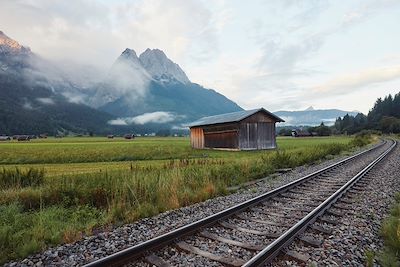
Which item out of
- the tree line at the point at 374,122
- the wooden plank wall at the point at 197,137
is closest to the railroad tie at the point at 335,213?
the wooden plank wall at the point at 197,137

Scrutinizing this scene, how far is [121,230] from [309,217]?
154 inches

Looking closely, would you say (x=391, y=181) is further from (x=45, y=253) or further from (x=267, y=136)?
(x=267, y=136)

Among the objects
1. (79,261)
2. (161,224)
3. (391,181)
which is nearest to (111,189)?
(161,224)

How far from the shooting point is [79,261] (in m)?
4.88

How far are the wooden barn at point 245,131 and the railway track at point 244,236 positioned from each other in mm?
25579

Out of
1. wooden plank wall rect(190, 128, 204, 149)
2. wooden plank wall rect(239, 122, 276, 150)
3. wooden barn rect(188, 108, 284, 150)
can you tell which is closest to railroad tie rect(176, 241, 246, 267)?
wooden barn rect(188, 108, 284, 150)

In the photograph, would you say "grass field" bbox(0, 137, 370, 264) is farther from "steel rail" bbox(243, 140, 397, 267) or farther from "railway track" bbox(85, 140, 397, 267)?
"steel rail" bbox(243, 140, 397, 267)

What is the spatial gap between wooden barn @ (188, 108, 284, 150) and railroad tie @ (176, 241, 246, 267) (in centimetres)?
2908

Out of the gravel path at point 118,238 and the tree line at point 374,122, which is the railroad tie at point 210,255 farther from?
the tree line at point 374,122

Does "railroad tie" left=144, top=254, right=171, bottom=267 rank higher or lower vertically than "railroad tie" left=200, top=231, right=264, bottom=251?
higher

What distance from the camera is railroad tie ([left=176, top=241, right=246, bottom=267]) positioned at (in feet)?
15.3

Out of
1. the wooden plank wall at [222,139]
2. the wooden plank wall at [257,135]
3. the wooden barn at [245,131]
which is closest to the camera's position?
the wooden barn at [245,131]

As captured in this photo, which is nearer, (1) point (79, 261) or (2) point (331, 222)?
(1) point (79, 261)

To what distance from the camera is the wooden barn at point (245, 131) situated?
35.1 meters
